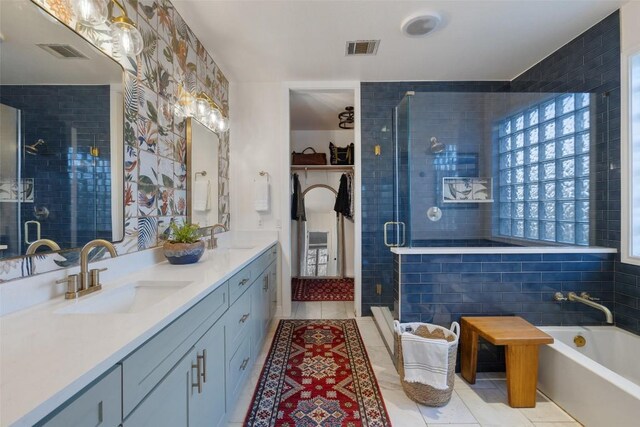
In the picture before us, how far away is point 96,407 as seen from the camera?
60cm

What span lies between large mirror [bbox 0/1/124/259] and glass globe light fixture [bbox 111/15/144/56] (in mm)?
105

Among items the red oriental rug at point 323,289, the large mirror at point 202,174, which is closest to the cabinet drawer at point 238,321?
the large mirror at point 202,174

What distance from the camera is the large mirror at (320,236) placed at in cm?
418

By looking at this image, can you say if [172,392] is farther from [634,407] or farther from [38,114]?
[634,407]

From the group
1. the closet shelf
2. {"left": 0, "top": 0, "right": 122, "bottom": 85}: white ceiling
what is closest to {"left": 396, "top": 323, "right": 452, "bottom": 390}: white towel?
{"left": 0, "top": 0, "right": 122, "bottom": 85}: white ceiling

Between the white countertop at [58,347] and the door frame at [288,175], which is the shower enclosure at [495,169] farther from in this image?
the white countertop at [58,347]

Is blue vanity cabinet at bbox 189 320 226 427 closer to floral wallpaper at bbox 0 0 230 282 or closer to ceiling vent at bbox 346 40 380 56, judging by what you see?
floral wallpaper at bbox 0 0 230 282

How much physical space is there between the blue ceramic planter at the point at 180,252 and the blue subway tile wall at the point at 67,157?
345 mm

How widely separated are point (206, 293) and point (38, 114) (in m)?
0.89

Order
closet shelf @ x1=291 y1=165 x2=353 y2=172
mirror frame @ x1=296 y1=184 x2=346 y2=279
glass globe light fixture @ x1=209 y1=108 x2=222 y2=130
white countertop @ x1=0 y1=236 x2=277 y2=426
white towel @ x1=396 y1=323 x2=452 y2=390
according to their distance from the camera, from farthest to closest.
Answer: mirror frame @ x1=296 y1=184 x2=346 y2=279
closet shelf @ x1=291 y1=165 x2=353 y2=172
glass globe light fixture @ x1=209 y1=108 x2=222 y2=130
white towel @ x1=396 y1=323 x2=452 y2=390
white countertop @ x1=0 y1=236 x2=277 y2=426

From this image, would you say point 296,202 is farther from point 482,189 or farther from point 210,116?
point 482,189

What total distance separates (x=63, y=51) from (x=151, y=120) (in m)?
0.50

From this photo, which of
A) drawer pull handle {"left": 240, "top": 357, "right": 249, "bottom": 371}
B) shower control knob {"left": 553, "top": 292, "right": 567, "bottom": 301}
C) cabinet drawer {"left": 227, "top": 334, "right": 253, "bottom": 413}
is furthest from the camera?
shower control knob {"left": 553, "top": 292, "right": 567, "bottom": 301}

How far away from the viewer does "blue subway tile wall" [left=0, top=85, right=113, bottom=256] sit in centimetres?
94
